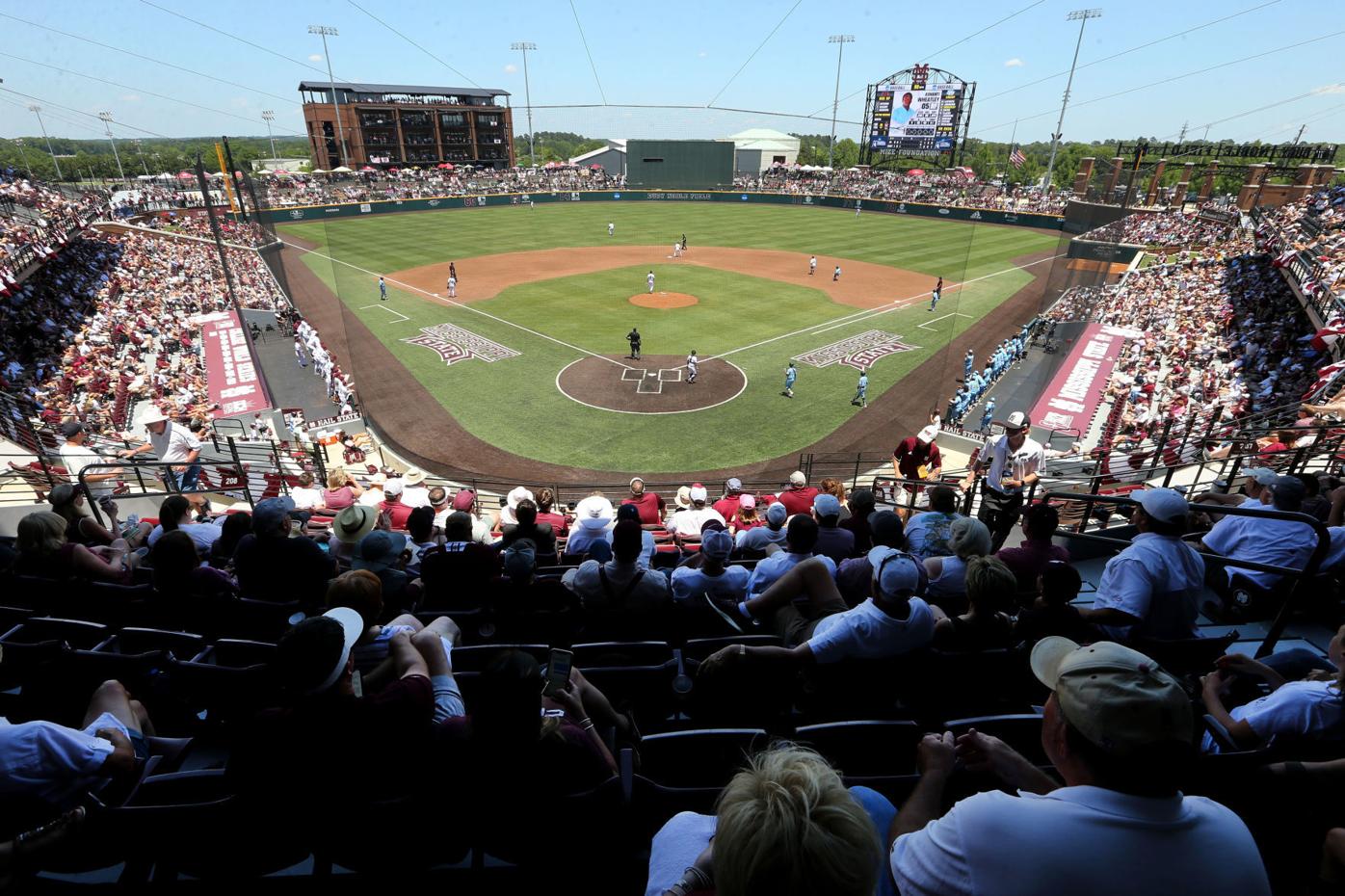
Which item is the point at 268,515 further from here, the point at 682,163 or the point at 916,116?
the point at 682,163

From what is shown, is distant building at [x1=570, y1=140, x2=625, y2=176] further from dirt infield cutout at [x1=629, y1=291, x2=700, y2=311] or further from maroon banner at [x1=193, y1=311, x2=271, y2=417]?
maroon banner at [x1=193, y1=311, x2=271, y2=417]

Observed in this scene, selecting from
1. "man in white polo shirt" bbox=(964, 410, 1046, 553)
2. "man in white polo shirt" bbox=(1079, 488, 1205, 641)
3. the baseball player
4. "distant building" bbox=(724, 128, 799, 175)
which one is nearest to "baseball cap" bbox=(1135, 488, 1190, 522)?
"man in white polo shirt" bbox=(1079, 488, 1205, 641)

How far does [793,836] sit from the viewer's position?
4.82 ft

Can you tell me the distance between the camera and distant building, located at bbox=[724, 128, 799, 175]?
9369 centimetres

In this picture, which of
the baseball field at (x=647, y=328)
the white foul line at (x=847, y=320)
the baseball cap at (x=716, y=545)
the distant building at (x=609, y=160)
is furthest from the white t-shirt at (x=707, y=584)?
the distant building at (x=609, y=160)

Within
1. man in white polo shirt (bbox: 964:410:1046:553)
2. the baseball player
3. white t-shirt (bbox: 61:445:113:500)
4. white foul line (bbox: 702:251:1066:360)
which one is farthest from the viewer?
white foul line (bbox: 702:251:1066:360)

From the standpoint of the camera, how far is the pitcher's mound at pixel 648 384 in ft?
67.0

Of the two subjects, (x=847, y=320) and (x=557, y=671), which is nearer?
(x=557, y=671)

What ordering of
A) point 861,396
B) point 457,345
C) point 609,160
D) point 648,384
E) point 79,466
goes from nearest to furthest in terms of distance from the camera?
point 79,466 → point 861,396 → point 648,384 → point 457,345 → point 609,160

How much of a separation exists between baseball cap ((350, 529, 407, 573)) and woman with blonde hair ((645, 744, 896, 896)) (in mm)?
3824

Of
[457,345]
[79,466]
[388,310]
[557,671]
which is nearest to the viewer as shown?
[557,671]

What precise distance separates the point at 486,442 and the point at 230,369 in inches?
342

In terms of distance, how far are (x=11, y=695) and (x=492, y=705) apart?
3.41m

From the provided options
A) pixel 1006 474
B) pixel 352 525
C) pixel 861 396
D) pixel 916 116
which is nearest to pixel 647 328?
pixel 861 396
